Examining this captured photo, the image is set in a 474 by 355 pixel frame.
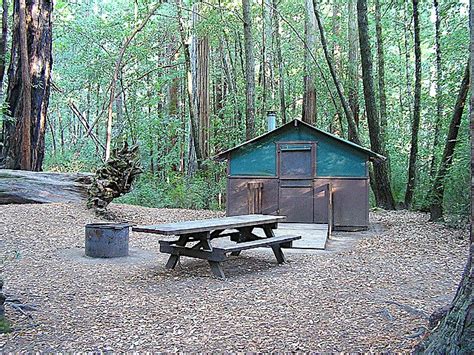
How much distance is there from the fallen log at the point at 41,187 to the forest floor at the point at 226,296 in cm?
175

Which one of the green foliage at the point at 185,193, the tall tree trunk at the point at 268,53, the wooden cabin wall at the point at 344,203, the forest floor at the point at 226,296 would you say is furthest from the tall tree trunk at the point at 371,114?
the forest floor at the point at 226,296

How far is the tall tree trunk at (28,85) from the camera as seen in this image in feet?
41.4

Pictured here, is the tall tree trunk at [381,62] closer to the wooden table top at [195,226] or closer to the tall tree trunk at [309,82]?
the tall tree trunk at [309,82]

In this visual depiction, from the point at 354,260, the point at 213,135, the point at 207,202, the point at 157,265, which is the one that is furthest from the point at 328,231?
the point at 213,135

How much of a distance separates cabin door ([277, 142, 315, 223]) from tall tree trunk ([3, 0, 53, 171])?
6729 mm

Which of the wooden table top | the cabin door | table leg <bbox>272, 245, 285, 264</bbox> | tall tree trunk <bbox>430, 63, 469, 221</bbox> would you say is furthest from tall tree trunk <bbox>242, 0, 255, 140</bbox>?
table leg <bbox>272, 245, 285, 264</bbox>

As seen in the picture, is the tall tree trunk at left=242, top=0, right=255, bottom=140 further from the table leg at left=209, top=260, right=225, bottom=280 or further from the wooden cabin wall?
the table leg at left=209, top=260, right=225, bottom=280

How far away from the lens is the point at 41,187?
1164 cm

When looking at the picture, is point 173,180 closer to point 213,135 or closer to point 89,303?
point 213,135

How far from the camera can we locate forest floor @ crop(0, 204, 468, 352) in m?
3.98

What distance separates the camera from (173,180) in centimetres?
1859

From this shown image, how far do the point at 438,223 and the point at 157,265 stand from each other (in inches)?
297

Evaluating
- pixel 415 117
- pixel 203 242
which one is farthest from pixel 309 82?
pixel 203 242

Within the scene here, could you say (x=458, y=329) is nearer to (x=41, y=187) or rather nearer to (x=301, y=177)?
(x=301, y=177)
